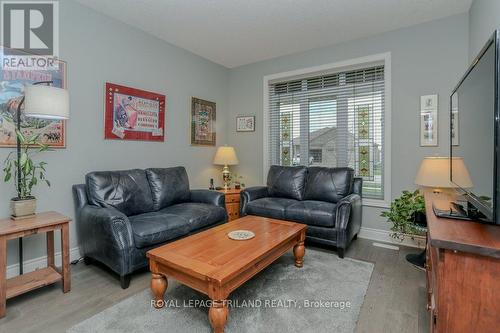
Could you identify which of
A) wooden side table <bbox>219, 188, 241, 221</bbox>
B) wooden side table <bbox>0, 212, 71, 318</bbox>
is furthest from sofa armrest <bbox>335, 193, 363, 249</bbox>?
wooden side table <bbox>0, 212, 71, 318</bbox>

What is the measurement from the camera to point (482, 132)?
1234 millimetres

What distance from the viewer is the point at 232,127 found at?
4582 mm

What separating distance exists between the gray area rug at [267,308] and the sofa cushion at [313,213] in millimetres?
543

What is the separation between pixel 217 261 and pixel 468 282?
1228 millimetres

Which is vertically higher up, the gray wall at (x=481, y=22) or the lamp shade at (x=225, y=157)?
the gray wall at (x=481, y=22)

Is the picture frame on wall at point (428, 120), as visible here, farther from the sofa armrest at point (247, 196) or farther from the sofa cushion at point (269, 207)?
the sofa armrest at point (247, 196)

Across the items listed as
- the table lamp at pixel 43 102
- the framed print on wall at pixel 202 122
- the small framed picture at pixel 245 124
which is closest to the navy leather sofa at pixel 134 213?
the table lamp at pixel 43 102

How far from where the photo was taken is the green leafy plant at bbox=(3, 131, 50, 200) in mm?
1997

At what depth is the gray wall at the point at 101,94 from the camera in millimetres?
2523

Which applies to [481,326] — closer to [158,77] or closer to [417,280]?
[417,280]

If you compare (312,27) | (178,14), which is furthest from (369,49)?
(178,14)

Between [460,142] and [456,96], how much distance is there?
0.34 metres

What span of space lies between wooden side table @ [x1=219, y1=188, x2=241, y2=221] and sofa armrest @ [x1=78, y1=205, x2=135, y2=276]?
5.28 feet

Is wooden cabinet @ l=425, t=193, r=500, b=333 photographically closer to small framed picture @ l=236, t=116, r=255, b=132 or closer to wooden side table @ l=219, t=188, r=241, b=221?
wooden side table @ l=219, t=188, r=241, b=221
